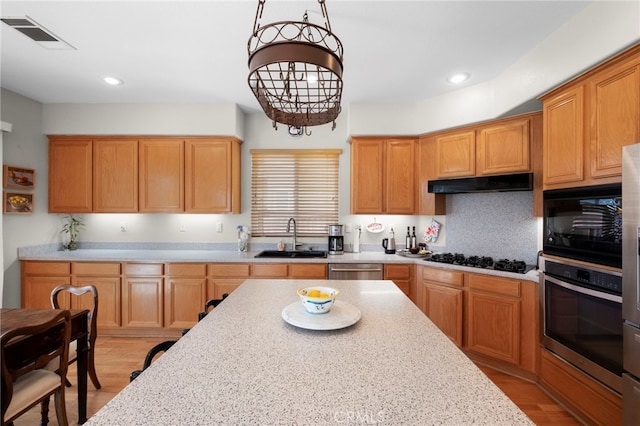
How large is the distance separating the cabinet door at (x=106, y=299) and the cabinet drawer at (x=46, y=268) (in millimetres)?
163

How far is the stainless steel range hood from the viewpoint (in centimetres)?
245

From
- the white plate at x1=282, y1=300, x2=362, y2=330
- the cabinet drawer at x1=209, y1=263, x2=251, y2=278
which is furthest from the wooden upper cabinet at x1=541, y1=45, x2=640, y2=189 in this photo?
the cabinet drawer at x1=209, y1=263, x2=251, y2=278

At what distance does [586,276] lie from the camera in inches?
68.2

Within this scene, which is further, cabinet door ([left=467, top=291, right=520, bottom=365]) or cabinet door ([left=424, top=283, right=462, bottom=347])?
cabinet door ([left=424, top=283, right=462, bottom=347])

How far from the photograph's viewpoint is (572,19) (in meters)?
1.85

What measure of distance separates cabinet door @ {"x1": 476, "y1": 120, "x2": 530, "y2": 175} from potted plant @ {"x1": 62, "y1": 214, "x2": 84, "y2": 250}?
4.79 metres

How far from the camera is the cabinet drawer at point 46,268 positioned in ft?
9.87

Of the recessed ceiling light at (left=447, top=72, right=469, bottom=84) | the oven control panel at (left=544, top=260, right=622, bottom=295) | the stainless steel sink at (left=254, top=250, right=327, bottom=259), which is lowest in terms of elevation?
the stainless steel sink at (left=254, top=250, right=327, bottom=259)

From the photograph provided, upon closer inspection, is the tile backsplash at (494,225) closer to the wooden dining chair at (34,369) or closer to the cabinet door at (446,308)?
the cabinet door at (446,308)

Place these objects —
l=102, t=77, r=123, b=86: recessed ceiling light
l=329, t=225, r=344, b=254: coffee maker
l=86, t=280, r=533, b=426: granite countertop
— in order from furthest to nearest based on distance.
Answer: l=329, t=225, r=344, b=254: coffee maker
l=102, t=77, r=123, b=86: recessed ceiling light
l=86, t=280, r=533, b=426: granite countertop

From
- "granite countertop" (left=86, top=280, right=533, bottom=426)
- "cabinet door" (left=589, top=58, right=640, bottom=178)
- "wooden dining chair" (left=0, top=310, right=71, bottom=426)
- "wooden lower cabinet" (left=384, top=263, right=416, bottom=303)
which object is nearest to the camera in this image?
"granite countertop" (left=86, top=280, right=533, bottom=426)

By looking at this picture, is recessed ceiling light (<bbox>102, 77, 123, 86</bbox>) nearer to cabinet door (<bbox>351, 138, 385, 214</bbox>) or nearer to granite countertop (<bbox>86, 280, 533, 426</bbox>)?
cabinet door (<bbox>351, 138, 385, 214</bbox>)

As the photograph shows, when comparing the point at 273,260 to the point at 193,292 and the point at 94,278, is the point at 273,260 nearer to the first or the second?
the point at 193,292

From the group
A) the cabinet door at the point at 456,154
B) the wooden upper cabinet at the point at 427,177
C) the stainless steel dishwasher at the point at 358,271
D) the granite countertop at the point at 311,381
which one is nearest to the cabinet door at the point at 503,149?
the cabinet door at the point at 456,154
